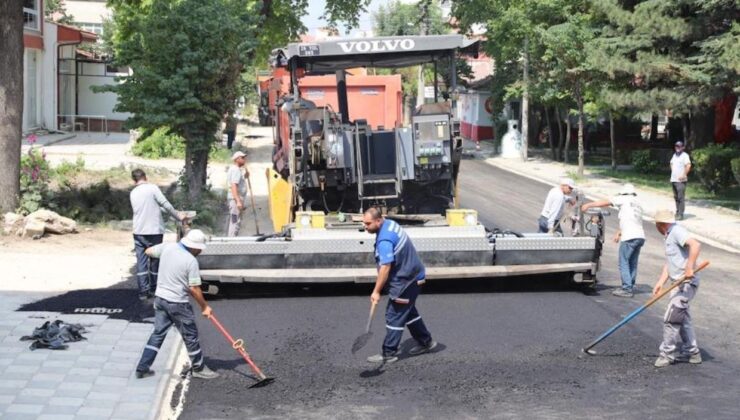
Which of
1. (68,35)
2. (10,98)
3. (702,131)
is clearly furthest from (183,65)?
(68,35)

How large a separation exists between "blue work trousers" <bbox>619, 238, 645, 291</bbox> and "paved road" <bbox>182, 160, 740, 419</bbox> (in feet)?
0.82

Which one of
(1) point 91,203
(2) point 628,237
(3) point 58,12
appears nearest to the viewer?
(2) point 628,237

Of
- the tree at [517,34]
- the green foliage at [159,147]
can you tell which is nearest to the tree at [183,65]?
the green foliage at [159,147]

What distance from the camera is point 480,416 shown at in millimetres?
7809

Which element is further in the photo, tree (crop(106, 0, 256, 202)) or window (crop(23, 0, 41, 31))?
window (crop(23, 0, 41, 31))

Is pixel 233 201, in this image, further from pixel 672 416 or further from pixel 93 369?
pixel 672 416

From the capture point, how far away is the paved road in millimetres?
8039

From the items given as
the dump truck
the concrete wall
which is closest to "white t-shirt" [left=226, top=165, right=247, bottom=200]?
the dump truck

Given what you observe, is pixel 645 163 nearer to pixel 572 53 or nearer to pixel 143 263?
pixel 572 53

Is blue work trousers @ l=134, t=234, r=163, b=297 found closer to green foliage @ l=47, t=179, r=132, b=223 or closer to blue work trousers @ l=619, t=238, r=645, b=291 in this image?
blue work trousers @ l=619, t=238, r=645, b=291

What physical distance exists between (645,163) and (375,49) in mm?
22065

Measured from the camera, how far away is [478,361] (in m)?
9.30

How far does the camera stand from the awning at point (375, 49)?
12.8 m

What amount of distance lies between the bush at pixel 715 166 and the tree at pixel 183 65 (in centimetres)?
1336
